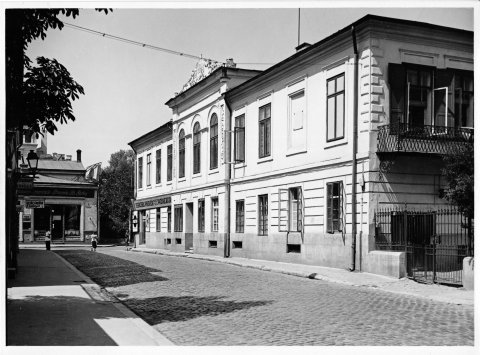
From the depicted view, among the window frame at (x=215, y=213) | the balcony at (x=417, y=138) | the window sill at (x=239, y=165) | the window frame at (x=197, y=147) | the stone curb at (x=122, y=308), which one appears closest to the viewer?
the stone curb at (x=122, y=308)

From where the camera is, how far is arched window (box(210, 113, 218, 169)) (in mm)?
30047

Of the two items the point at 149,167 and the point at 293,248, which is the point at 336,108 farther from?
the point at 149,167

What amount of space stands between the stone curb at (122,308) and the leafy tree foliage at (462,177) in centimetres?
773

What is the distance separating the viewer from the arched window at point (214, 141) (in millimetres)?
30047

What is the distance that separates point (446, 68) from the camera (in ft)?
63.1

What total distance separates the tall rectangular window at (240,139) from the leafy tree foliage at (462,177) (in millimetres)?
13491

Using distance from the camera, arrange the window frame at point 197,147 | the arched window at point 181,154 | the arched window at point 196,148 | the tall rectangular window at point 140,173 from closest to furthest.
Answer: the window frame at point 197,147 < the arched window at point 196,148 < the arched window at point 181,154 < the tall rectangular window at point 140,173

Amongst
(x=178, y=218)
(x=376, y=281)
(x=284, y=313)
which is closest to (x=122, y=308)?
(x=284, y=313)

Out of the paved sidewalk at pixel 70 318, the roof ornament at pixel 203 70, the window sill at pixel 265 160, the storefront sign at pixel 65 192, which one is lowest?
the paved sidewalk at pixel 70 318

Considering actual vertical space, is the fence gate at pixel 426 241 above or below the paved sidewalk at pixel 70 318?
above

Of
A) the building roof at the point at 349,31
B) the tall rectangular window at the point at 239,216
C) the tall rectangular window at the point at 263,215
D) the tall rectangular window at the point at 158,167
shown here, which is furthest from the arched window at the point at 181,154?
Result: the building roof at the point at 349,31

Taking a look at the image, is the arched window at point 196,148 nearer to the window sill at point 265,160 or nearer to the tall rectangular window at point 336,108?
the window sill at point 265,160

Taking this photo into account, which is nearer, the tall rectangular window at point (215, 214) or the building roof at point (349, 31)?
the building roof at point (349, 31)

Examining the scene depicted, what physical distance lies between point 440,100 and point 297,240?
6.90 meters
